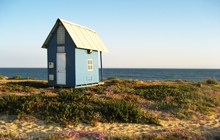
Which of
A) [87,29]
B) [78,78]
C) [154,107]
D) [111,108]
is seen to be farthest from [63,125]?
[87,29]

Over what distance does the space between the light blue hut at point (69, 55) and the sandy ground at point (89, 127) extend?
7.33 m

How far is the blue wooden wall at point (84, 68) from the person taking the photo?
49.8 feet

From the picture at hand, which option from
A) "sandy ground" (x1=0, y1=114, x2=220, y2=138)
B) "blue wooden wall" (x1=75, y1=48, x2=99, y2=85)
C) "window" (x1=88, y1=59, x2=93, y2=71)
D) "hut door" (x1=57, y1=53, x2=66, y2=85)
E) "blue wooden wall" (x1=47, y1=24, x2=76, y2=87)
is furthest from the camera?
"window" (x1=88, y1=59, x2=93, y2=71)

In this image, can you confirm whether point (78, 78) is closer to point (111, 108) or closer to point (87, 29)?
point (87, 29)

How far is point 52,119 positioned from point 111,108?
8.94 ft

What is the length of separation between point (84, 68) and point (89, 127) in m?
9.10

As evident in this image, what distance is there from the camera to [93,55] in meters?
17.1

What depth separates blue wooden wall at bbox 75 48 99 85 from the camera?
15.2m

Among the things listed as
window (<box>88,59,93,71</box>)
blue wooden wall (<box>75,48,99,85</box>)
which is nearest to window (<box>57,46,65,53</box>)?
blue wooden wall (<box>75,48,99,85</box>)

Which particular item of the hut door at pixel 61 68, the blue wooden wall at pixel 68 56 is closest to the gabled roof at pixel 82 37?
the blue wooden wall at pixel 68 56

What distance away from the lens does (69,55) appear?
15.1 meters

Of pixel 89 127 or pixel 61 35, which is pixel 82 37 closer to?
pixel 61 35

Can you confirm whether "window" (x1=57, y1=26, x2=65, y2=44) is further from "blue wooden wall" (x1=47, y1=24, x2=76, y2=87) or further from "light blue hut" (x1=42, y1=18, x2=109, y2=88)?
"blue wooden wall" (x1=47, y1=24, x2=76, y2=87)

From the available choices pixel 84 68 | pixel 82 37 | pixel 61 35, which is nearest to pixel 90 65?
pixel 84 68
